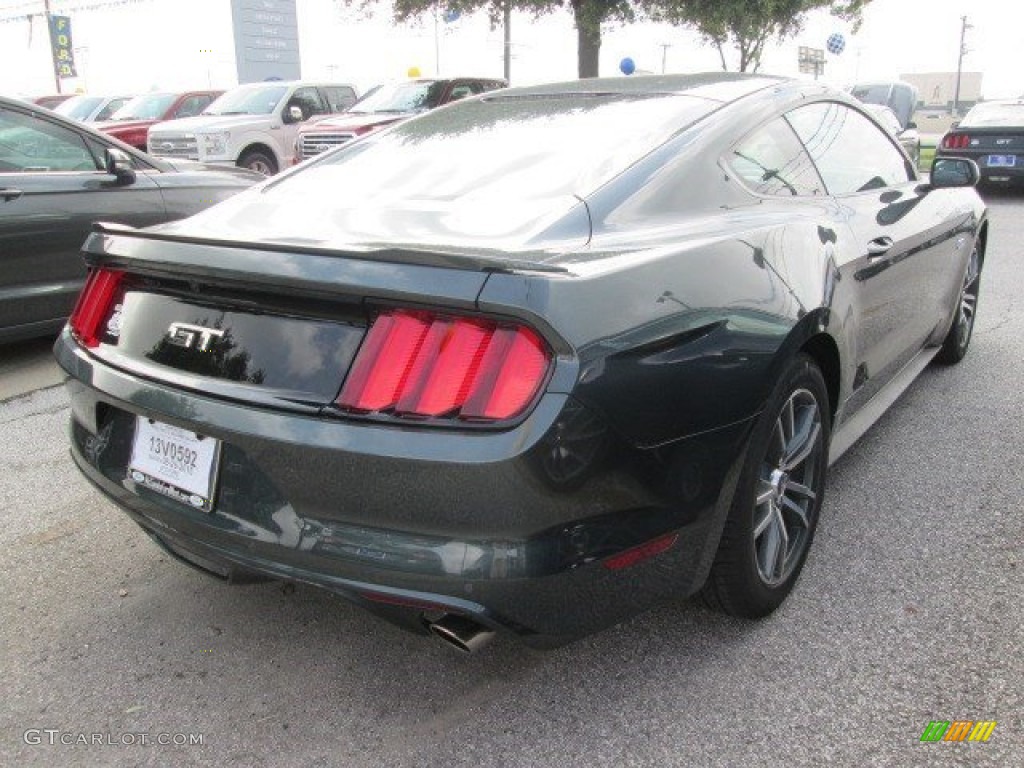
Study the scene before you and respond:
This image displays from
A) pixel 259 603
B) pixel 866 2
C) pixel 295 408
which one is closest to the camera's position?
pixel 295 408

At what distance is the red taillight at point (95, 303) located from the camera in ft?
7.71

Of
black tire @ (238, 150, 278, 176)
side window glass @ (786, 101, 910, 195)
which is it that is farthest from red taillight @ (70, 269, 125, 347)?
black tire @ (238, 150, 278, 176)

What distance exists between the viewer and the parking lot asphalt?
2.04 m

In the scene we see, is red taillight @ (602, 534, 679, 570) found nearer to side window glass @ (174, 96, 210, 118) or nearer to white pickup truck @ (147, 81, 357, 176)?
white pickup truck @ (147, 81, 357, 176)

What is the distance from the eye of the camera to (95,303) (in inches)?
94.1

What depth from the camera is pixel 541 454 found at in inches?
66.8

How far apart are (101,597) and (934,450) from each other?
10.4 ft

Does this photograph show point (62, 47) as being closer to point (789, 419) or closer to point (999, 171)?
point (999, 171)

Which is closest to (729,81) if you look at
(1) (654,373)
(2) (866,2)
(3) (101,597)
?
(1) (654,373)

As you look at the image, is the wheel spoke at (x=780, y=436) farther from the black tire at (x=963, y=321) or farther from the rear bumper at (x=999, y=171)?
the rear bumper at (x=999, y=171)

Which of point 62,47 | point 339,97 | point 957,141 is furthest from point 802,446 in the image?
point 62,47

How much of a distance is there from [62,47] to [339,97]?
3414 centimetres

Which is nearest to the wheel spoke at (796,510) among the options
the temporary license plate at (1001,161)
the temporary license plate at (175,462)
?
the temporary license plate at (175,462)

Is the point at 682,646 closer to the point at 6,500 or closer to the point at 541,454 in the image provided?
the point at 541,454
